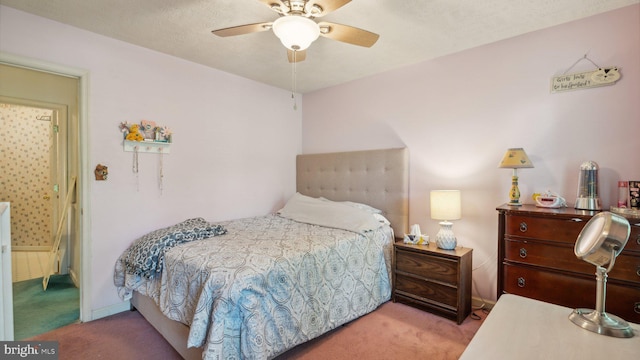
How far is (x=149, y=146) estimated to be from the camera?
2691 millimetres

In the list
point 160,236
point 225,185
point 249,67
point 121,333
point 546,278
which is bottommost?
point 121,333

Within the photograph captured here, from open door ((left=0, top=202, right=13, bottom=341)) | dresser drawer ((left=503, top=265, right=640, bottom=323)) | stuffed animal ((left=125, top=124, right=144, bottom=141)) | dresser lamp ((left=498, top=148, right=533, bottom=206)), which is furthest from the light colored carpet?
stuffed animal ((left=125, top=124, right=144, bottom=141))

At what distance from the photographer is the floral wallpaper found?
12.8 ft

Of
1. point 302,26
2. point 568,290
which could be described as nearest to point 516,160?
point 568,290

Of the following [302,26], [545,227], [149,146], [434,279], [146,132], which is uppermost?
[302,26]

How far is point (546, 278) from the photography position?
76.6 inches

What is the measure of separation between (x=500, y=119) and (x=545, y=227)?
1014mm

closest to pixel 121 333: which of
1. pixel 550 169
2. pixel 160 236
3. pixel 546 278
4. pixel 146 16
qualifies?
pixel 160 236

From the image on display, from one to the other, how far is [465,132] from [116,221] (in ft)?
10.7

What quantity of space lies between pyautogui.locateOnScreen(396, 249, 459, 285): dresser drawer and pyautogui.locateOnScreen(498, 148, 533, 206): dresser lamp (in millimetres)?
679

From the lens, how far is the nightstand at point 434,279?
2.34 metres

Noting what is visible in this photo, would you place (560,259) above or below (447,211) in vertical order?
below

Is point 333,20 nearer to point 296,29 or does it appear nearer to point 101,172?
point 296,29

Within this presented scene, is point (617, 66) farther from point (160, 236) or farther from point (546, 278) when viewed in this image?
point (160, 236)
